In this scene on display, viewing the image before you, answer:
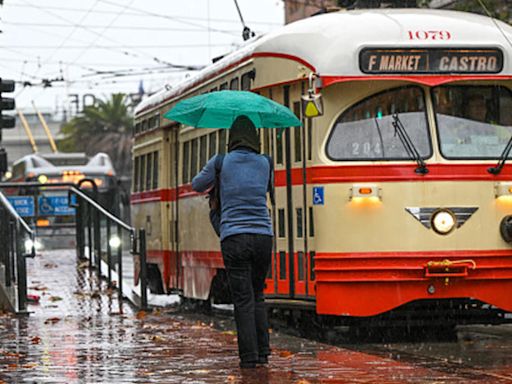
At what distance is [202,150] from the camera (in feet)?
59.9

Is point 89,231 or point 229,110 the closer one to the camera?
point 229,110

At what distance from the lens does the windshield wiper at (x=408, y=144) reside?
1430 centimetres

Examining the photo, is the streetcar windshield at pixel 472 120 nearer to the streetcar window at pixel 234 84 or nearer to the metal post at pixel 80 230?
the streetcar window at pixel 234 84

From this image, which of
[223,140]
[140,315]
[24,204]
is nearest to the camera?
[223,140]

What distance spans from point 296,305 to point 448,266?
1.74 m

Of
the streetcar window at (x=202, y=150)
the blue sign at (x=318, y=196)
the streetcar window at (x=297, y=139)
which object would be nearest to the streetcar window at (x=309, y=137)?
the streetcar window at (x=297, y=139)

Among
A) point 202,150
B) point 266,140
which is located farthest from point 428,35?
point 202,150

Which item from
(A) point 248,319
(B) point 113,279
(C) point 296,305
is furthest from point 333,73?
(B) point 113,279

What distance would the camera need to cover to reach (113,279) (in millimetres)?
21062

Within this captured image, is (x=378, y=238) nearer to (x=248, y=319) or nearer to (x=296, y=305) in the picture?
(x=296, y=305)

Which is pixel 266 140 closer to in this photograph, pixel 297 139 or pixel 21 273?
pixel 297 139

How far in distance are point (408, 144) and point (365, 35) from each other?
1.21 meters

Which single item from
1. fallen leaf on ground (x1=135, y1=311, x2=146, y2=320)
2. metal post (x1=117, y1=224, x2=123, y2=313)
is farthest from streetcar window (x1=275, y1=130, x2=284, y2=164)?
metal post (x1=117, y1=224, x2=123, y2=313)

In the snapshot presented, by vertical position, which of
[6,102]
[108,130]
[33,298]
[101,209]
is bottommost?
[33,298]
